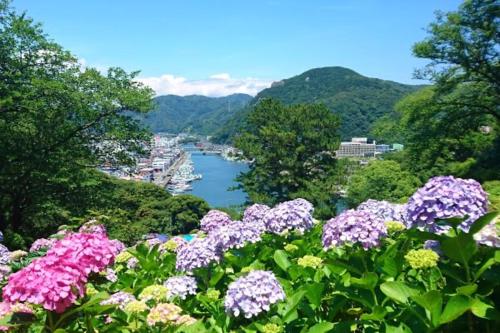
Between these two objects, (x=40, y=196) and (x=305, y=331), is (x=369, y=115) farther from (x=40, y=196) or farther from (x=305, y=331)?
(x=305, y=331)

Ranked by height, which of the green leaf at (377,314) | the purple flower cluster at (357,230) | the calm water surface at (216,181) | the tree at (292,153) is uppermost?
the purple flower cluster at (357,230)

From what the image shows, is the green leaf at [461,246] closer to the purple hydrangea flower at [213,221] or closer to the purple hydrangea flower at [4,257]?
the purple hydrangea flower at [213,221]

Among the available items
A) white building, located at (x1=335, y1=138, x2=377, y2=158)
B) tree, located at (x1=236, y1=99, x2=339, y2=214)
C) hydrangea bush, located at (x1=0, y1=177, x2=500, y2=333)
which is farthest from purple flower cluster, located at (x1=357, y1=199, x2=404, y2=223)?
white building, located at (x1=335, y1=138, x2=377, y2=158)

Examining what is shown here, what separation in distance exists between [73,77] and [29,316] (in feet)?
43.2

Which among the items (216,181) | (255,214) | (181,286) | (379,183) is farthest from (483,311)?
(216,181)

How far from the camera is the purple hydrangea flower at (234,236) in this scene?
3.12 metres

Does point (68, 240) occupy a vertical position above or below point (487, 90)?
below

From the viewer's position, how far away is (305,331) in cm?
199

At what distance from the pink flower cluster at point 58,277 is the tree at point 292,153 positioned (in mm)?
25631

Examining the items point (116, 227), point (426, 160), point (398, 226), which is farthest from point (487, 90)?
point (398, 226)

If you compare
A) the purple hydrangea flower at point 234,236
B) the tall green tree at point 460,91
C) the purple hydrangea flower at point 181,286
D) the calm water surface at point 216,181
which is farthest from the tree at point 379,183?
the purple hydrangea flower at point 181,286

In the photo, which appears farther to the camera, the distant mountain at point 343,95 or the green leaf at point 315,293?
the distant mountain at point 343,95

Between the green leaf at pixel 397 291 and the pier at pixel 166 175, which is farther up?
the green leaf at pixel 397 291

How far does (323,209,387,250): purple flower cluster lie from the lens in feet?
8.57
